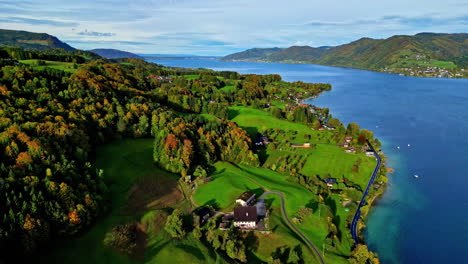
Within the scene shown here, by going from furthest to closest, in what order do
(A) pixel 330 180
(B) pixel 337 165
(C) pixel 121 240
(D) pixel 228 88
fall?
1. (D) pixel 228 88
2. (B) pixel 337 165
3. (A) pixel 330 180
4. (C) pixel 121 240

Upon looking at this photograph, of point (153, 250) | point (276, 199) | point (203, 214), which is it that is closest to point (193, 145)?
point (203, 214)

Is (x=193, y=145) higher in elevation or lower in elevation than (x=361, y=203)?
higher

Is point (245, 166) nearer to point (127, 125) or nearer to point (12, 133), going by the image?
point (127, 125)

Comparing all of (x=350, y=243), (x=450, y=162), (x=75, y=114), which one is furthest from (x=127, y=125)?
(x=450, y=162)

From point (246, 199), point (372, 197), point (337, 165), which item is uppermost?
point (337, 165)

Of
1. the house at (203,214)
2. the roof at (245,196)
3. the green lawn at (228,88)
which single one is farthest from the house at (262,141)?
the green lawn at (228,88)

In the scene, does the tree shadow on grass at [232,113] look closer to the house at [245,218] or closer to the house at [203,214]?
the house at [203,214]

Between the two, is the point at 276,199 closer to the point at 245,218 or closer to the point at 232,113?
the point at 245,218

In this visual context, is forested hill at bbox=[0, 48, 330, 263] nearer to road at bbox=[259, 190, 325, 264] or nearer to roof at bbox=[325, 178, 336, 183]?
road at bbox=[259, 190, 325, 264]
